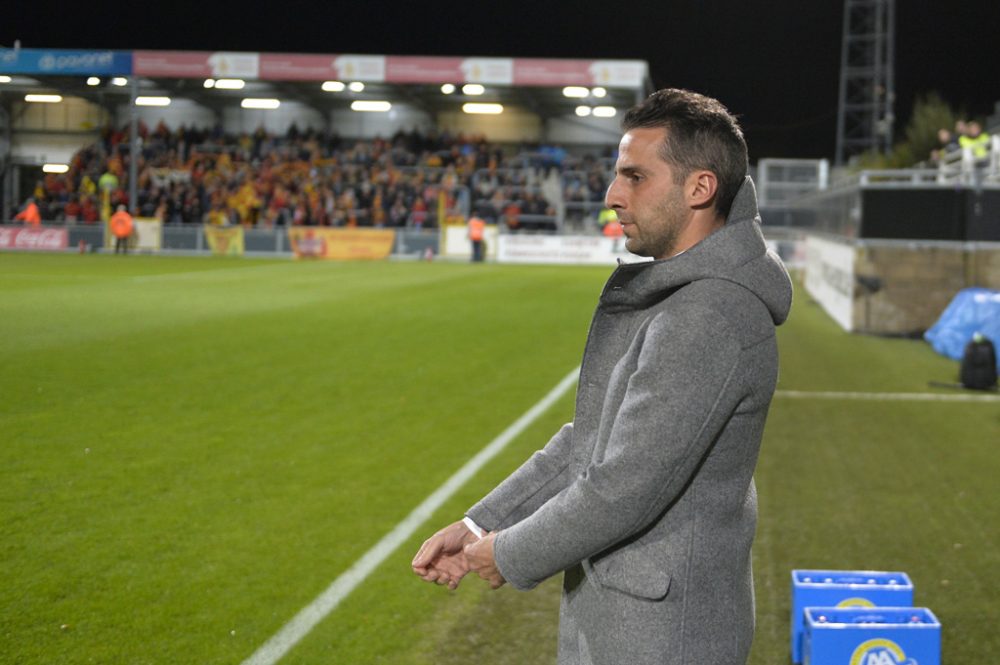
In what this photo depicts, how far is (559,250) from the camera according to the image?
38500mm

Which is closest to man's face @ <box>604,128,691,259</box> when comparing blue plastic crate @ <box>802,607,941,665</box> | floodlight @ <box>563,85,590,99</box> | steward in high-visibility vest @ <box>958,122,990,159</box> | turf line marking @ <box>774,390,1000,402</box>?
blue plastic crate @ <box>802,607,941,665</box>

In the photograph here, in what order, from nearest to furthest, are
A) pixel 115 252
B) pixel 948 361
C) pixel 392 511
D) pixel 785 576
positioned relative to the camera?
pixel 785 576 → pixel 392 511 → pixel 948 361 → pixel 115 252

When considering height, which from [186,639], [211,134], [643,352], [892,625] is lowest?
[186,639]

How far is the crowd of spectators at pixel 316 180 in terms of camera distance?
41.1 meters

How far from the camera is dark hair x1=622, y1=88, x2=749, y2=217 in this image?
2.26 meters

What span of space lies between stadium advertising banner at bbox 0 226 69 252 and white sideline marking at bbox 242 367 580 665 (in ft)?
96.8

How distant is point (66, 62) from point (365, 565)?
41.8m

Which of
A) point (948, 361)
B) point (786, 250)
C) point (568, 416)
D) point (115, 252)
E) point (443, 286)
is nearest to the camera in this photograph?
point (568, 416)

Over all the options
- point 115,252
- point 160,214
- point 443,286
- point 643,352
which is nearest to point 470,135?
point 160,214

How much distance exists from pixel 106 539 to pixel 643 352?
13.8 feet

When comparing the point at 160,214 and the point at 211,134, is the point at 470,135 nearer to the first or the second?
the point at 211,134

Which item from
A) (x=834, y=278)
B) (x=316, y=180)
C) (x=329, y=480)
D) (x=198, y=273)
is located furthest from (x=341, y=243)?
(x=329, y=480)

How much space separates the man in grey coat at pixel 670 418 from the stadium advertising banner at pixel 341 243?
3535 cm

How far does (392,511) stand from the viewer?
21.2 ft
